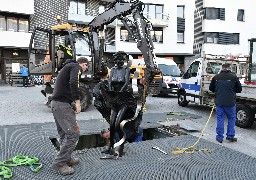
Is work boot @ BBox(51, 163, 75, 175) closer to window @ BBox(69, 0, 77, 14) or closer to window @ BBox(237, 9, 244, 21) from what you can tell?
window @ BBox(69, 0, 77, 14)

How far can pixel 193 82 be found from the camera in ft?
37.4

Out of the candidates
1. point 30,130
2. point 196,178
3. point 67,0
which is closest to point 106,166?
point 196,178

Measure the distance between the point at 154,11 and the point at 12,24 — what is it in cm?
1613

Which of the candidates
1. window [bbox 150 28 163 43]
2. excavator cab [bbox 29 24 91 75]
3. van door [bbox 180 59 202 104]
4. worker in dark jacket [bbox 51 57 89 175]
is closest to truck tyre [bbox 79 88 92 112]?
excavator cab [bbox 29 24 91 75]

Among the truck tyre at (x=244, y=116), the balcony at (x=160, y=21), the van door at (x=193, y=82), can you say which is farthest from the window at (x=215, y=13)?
the truck tyre at (x=244, y=116)

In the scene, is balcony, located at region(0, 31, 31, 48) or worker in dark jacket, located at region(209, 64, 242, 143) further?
balcony, located at region(0, 31, 31, 48)

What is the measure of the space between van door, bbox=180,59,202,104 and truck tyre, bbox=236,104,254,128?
246 cm

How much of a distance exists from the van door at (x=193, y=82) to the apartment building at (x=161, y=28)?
18.8 meters

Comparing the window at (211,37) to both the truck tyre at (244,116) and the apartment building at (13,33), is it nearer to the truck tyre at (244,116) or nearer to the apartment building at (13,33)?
the apartment building at (13,33)

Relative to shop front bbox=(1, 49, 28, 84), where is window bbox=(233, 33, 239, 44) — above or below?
above

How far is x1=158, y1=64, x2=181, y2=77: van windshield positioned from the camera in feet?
56.0

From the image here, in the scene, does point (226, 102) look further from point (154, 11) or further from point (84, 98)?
point (154, 11)

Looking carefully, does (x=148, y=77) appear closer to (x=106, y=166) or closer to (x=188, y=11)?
(x=106, y=166)

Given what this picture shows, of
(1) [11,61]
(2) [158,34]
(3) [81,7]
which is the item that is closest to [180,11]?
(2) [158,34]
